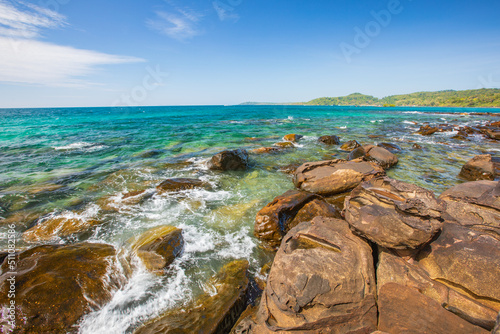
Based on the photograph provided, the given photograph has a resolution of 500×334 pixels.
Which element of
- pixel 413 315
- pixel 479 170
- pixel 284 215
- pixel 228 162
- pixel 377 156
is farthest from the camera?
pixel 377 156

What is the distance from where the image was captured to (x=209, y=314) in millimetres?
3416

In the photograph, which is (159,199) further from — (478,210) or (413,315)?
(478,210)

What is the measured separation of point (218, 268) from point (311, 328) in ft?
8.08

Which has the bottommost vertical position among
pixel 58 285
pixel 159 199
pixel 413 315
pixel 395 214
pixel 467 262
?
pixel 159 199

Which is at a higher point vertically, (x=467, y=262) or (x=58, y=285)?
(x=467, y=262)

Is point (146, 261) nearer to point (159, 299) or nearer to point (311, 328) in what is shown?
point (159, 299)

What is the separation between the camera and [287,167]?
11375 millimetres

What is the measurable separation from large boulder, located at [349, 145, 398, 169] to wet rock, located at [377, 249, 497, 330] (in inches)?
348

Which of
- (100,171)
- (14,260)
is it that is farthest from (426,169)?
(100,171)

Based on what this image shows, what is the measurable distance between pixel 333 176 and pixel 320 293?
5635mm

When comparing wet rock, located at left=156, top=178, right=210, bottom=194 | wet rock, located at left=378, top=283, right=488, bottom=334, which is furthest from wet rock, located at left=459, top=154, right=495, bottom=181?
wet rock, located at left=156, top=178, right=210, bottom=194

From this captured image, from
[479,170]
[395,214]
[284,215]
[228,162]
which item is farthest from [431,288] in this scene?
[479,170]

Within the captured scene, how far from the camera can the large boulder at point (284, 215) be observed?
539cm

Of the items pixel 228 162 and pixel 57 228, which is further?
pixel 228 162
